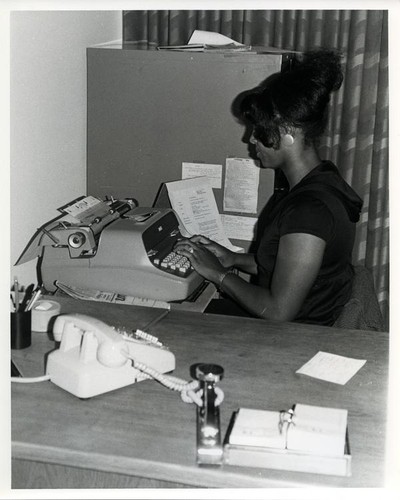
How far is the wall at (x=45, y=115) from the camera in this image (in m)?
2.27

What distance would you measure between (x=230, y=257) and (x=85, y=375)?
4.11ft

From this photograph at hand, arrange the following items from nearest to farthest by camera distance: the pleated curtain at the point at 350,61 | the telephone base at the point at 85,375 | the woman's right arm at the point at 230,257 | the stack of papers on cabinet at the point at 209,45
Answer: the telephone base at the point at 85,375 → the woman's right arm at the point at 230,257 → the stack of papers on cabinet at the point at 209,45 → the pleated curtain at the point at 350,61

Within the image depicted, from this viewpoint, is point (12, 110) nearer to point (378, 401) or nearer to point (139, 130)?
point (139, 130)

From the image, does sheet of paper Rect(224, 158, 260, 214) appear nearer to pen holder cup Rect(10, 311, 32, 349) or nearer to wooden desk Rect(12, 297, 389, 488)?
wooden desk Rect(12, 297, 389, 488)

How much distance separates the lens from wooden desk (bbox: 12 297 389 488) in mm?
1290

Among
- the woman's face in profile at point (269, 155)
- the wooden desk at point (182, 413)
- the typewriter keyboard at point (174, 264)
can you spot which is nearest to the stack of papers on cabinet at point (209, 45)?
the woman's face in profile at point (269, 155)

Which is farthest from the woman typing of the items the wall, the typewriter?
the wall

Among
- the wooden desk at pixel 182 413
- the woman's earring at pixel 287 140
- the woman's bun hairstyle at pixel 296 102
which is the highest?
the woman's bun hairstyle at pixel 296 102

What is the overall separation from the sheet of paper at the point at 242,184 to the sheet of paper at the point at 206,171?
0.11 feet

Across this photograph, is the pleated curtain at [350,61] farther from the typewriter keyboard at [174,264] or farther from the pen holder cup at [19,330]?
the pen holder cup at [19,330]

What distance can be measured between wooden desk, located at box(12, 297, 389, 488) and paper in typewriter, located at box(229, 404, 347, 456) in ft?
0.16

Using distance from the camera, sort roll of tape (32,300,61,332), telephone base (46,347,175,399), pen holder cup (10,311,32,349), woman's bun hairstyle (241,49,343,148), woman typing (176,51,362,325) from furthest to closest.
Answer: woman's bun hairstyle (241,49,343,148) → woman typing (176,51,362,325) → roll of tape (32,300,61,332) → pen holder cup (10,311,32,349) → telephone base (46,347,175,399)

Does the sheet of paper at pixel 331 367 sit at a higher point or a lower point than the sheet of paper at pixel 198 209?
lower

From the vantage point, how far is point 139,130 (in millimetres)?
2850
